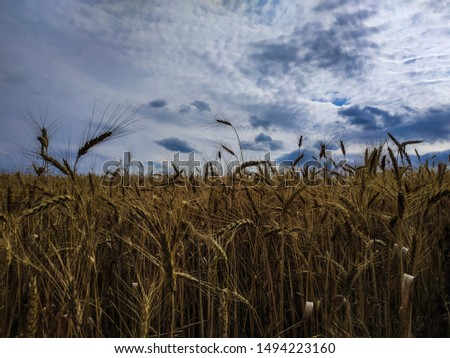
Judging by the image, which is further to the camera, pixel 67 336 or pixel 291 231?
pixel 291 231

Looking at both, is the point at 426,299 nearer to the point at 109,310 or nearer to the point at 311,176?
the point at 109,310

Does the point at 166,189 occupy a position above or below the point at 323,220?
above

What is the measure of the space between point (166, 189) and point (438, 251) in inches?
117

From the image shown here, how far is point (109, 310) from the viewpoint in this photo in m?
2.97

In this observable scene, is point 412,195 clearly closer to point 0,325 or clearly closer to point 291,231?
point 291,231

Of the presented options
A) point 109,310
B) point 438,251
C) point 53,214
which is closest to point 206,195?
point 109,310

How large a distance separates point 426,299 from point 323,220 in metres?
0.92

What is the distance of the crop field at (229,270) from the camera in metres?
2.09

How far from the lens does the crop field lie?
2.09 metres

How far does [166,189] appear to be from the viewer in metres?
4.75

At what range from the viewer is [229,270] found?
3059 mm
